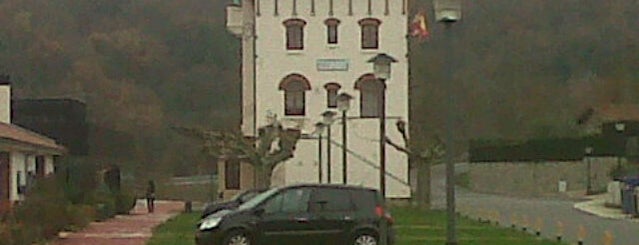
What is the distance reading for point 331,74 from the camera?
59844 mm

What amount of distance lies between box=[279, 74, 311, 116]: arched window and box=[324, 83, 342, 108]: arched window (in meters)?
0.84

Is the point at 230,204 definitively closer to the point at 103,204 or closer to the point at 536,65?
the point at 103,204

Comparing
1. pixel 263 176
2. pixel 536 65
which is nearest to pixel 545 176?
pixel 536 65

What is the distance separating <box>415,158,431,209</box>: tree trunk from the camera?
169ft

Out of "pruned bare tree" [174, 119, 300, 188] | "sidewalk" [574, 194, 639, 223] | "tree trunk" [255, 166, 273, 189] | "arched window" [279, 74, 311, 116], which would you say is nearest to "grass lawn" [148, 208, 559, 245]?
"sidewalk" [574, 194, 639, 223]

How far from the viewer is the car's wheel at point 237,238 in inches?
1000

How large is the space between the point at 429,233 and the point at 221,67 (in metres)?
52.9

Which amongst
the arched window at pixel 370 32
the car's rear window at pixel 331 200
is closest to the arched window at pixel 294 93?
the arched window at pixel 370 32

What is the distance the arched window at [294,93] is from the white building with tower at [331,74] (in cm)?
4

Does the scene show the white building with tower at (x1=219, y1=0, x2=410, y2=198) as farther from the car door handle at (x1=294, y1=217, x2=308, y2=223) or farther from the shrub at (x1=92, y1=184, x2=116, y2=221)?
the car door handle at (x1=294, y1=217, x2=308, y2=223)

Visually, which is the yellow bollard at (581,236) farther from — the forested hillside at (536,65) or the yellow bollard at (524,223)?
the forested hillside at (536,65)

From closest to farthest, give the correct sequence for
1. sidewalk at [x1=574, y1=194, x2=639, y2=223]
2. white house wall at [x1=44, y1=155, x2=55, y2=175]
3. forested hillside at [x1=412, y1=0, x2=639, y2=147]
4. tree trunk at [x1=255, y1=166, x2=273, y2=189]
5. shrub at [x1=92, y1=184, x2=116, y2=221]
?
shrub at [x1=92, y1=184, x2=116, y2=221] < white house wall at [x1=44, y1=155, x2=55, y2=175] < sidewalk at [x1=574, y1=194, x2=639, y2=223] < tree trunk at [x1=255, y1=166, x2=273, y2=189] < forested hillside at [x1=412, y1=0, x2=639, y2=147]

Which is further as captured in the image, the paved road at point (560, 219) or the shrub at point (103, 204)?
the shrub at point (103, 204)

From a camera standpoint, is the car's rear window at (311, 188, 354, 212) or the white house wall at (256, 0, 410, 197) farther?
the white house wall at (256, 0, 410, 197)
